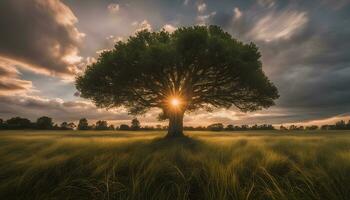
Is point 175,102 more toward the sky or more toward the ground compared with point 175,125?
more toward the sky

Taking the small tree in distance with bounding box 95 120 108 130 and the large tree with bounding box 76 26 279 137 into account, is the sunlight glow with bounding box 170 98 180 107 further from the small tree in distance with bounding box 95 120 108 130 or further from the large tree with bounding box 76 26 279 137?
the small tree in distance with bounding box 95 120 108 130

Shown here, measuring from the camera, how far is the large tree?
54.6ft

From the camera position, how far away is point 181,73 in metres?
20.1

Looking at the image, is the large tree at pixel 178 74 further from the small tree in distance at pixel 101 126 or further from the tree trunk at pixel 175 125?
→ the small tree in distance at pixel 101 126

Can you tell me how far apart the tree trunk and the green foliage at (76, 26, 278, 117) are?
1.76 m

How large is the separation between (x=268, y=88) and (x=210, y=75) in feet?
19.2

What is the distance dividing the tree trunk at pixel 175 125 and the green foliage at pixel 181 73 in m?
1.76

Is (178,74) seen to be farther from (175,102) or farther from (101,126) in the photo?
(101,126)

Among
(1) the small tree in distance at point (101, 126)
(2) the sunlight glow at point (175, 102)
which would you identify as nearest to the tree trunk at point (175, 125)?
(2) the sunlight glow at point (175, 102)

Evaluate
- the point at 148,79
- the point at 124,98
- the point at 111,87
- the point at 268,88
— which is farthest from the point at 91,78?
the point at 268,88

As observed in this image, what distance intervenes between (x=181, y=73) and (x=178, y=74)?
33 centimetres

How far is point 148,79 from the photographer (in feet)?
61.9

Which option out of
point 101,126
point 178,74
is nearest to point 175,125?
point 178,74

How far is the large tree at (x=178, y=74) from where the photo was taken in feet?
54.6
